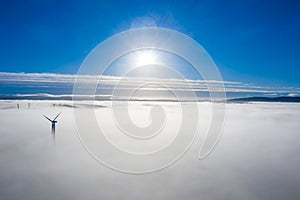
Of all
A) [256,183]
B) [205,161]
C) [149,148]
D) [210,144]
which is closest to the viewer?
[256,183]

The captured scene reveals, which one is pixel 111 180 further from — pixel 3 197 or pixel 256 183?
pixel 256 183

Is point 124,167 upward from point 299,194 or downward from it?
upward

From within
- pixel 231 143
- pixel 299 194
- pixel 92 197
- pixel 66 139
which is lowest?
pixel 299 194

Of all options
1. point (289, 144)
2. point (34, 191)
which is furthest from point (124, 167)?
point (289, 144)

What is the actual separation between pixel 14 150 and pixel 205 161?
2791cm

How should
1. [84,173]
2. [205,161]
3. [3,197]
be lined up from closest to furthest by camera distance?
[3,197]
[84,173]
[205,161]

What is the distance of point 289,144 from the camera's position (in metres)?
42.7

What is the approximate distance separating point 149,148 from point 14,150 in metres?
20.6

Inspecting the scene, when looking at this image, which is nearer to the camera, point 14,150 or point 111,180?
point 111,180

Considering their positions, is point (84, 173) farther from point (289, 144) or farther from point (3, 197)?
point (289, 144)

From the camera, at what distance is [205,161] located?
99.2ft

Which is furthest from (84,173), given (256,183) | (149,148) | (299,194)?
(299,194)

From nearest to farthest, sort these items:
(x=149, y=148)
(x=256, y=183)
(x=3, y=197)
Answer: (x=3, y=197), (x=256, y=183), (x=149, y=148)

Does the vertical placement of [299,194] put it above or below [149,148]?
below
